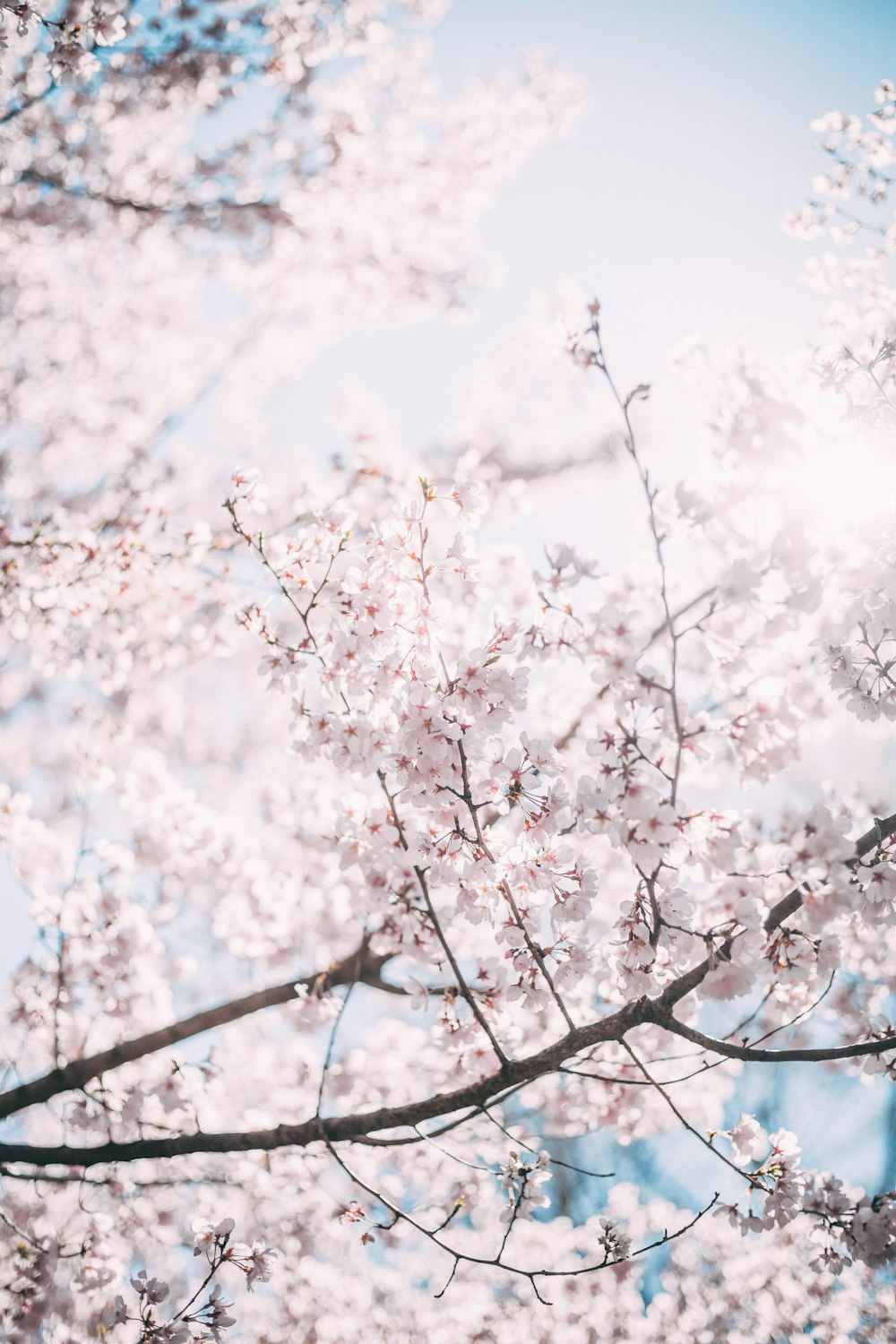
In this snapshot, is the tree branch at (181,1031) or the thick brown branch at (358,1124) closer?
the thick brown branch at (358,1124)

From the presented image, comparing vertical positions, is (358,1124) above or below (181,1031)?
below

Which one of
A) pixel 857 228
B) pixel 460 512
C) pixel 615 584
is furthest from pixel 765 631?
pixel 857 228

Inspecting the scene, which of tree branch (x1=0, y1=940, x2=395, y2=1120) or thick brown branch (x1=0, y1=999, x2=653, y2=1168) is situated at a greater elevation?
tree branch (x1=0, y1=940, x2=395, y2=1120)

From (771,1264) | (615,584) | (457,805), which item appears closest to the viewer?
(457,805)

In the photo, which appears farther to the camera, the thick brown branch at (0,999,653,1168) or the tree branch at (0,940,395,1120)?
the tree branch at (0,940,395,1120)

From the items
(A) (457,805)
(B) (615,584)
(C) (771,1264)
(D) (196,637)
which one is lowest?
(C) (771,1264)

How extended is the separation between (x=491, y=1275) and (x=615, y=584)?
10.3 m

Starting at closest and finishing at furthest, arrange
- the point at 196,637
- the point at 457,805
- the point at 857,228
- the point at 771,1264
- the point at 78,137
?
the point at 457,805
the point at 196,637
the point at 857,228
the point at 78,137
the point at 771,1264

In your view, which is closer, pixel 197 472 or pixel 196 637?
pixel 196 637

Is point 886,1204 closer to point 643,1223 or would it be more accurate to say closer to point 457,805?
point 457,805

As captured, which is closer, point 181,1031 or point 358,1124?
point 358,1124

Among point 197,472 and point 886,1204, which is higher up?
point 197,472

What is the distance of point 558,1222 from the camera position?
8.59m

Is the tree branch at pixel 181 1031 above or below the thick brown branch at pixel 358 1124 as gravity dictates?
above
